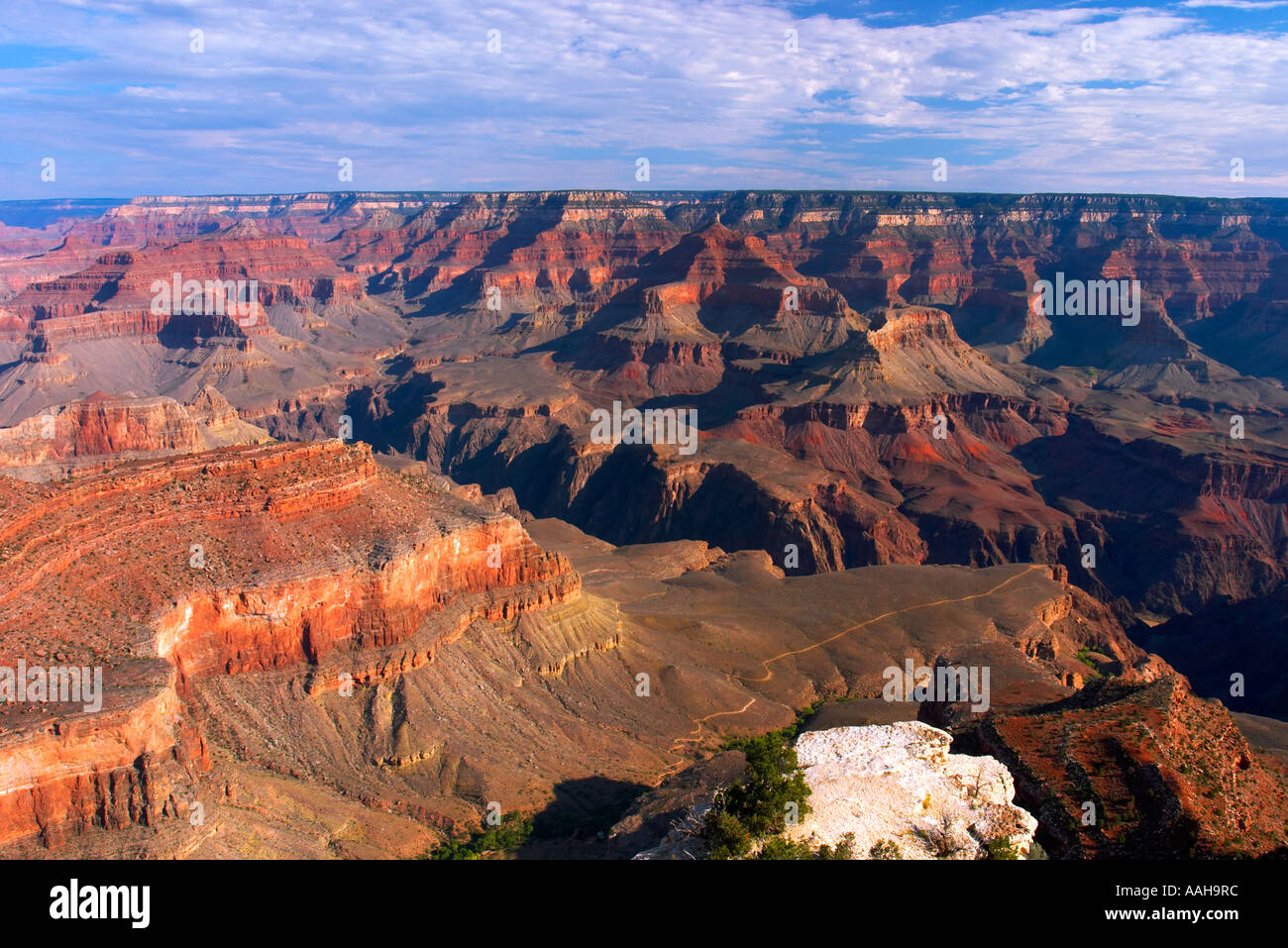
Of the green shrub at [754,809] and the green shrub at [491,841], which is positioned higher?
the green shrub at [754,809]

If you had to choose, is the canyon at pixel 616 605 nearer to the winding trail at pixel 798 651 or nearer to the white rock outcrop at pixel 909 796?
the winding trail at pixel 798 651

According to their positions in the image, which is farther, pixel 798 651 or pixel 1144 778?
pixel 798 651

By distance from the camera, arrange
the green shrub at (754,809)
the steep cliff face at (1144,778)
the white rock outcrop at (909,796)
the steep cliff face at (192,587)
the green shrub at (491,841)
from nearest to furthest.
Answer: the green shrub at (754,809) < the white rock outcrop at (909,796) < the steep cliff face at (1144,778) < the steep cliff face at (192,587) < the green shrub at (491,841)

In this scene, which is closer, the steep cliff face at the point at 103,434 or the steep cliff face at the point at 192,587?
→ the steep cliff face at the point at 192,587

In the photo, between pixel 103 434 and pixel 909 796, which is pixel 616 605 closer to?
pixel 909 796

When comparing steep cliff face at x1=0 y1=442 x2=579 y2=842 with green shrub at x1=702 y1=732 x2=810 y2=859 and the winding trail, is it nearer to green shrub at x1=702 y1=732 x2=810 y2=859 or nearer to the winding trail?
the winding trail

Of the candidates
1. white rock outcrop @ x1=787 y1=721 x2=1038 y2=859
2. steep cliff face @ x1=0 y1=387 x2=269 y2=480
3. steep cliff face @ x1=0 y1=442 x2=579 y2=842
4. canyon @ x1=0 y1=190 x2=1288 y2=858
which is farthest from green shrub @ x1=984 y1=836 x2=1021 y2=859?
steep cliff face @ x1=0 y1=387 x2=269 y2=480

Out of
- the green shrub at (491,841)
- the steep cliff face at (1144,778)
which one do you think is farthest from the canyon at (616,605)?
the green shrub at (491,841)

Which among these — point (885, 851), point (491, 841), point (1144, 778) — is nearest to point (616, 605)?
point (491, 841)
